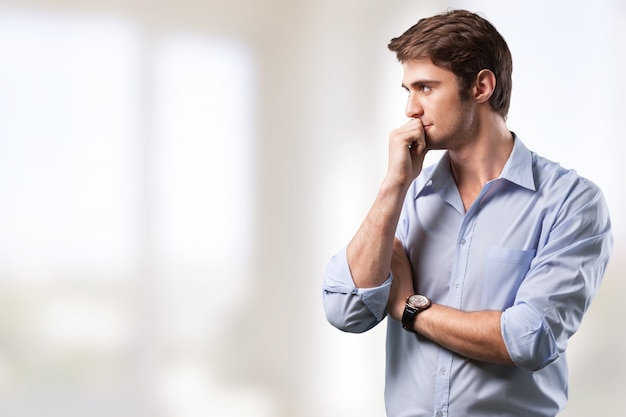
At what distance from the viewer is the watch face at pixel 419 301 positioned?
5.54ft

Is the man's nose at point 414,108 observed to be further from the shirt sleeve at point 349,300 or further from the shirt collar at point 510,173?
the shirt sleeve at point 349,300

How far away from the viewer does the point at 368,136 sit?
3398 millimetres

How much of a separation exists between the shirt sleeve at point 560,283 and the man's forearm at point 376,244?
285mm

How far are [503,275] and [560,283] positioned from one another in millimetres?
131

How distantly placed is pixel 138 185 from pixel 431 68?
170 cm

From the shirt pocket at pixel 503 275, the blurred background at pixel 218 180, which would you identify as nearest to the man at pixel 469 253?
the shirt pocket at pixel 503 275

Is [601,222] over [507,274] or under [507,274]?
over

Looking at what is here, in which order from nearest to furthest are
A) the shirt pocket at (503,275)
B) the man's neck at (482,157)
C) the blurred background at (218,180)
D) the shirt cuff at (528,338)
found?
the shirt cuff at (528,338)
the shirt pocket at (503,275)
the man's neck at (482,157)
the blurred background at (218,180)

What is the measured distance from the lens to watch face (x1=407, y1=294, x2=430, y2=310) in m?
1.69

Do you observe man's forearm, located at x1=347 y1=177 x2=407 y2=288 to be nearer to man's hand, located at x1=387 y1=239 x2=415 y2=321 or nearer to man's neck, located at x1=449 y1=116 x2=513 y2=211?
man's hand, located at x1=387 y1=239 x2=415 y2=321

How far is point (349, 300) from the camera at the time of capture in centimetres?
171

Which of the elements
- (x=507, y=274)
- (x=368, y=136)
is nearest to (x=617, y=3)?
(x=368, y=136)

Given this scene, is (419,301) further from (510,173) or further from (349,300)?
(510,173)

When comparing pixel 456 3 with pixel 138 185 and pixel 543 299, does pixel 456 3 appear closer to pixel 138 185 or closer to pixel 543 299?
pixel 138 185
